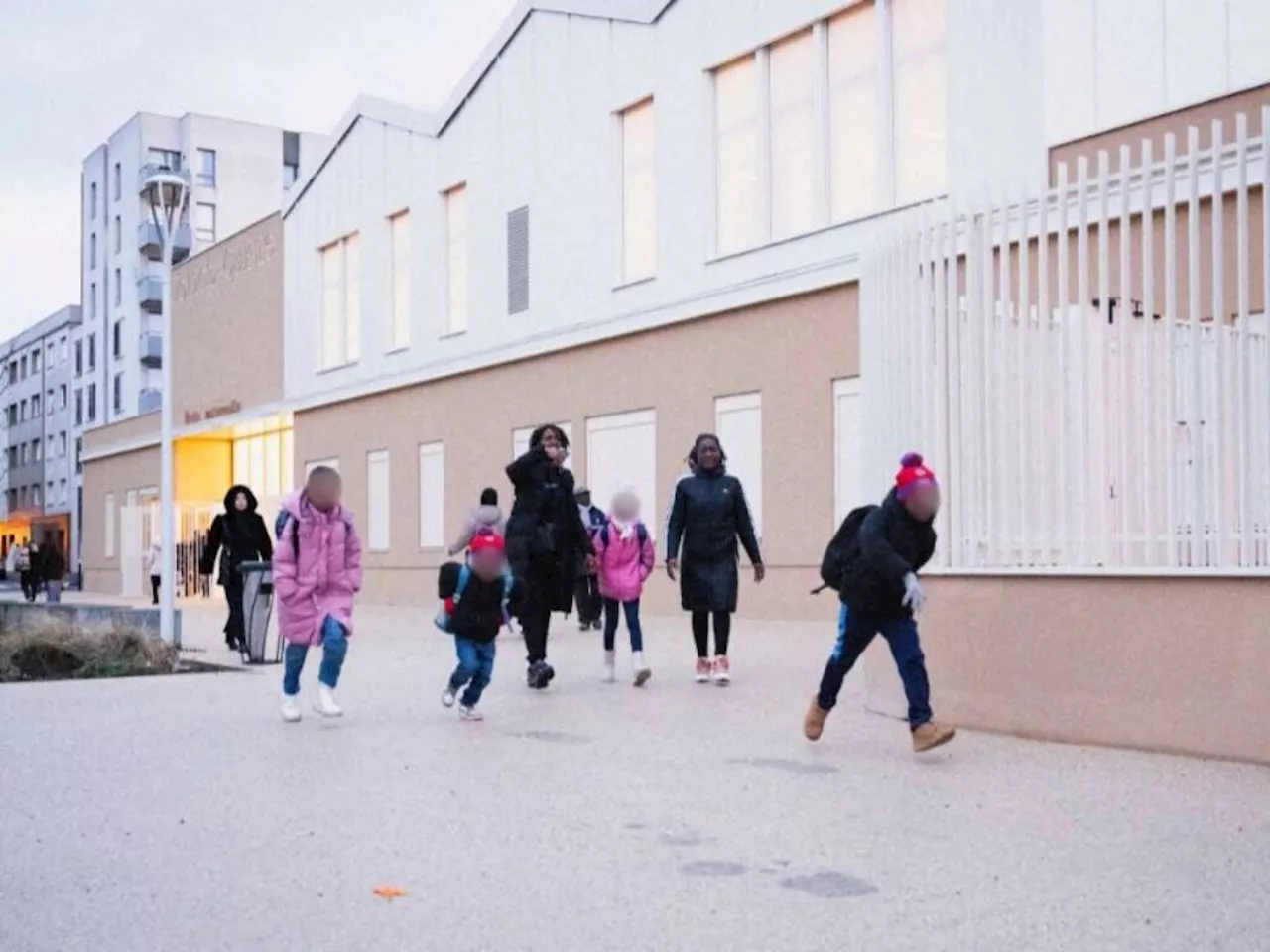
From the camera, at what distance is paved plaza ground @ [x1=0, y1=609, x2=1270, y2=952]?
192 inches

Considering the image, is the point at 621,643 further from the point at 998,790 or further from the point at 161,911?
the point at 161,911

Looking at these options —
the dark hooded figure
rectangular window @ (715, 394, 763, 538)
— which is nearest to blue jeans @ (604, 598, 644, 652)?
the dark hooded figure

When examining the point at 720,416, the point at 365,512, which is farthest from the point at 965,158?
the point at 365,512

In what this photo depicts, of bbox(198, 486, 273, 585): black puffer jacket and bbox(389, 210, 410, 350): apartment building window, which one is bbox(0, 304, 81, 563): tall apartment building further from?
bbox(198, 486, 273, 585): black puffer jacket

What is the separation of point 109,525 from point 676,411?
33300 mm

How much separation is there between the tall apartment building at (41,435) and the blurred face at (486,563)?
3008 inches

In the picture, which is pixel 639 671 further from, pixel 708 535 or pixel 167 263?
pixel 167 263

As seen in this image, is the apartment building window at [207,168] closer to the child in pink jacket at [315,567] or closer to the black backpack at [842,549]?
the child in pink jacket at [315,567]

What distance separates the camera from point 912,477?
8.20m

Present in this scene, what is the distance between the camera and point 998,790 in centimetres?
727

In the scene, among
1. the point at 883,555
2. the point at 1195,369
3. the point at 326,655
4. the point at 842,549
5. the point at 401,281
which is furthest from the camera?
the point at 401,281

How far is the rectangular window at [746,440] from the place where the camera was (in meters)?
21.8

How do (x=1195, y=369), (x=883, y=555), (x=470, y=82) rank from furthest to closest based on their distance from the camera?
(x=470, y=82) < (x=883, y=555) < (x=1195, y=369)

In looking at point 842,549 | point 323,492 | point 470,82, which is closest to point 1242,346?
point 842,549
